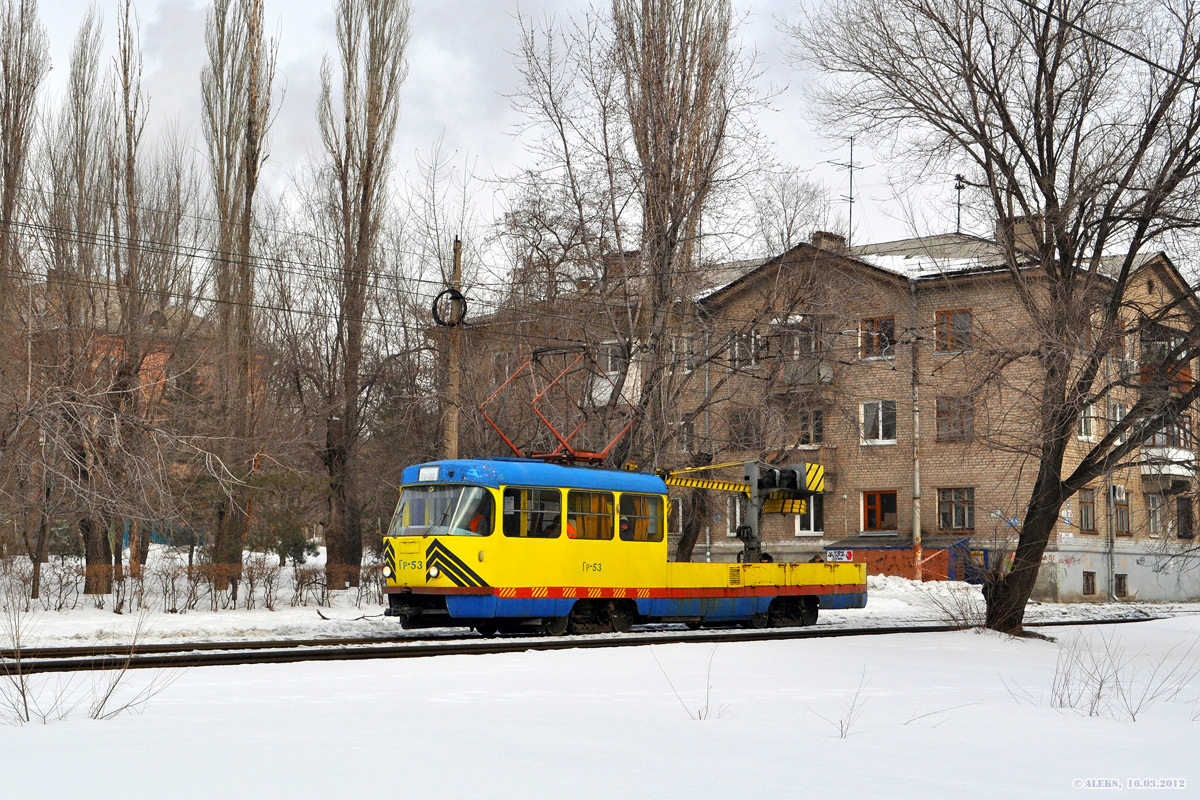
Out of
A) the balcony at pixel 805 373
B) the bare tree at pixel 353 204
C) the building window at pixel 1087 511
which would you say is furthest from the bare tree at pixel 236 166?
the building window at pixel 1087 511

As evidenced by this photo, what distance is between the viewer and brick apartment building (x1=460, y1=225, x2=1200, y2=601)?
3247 centimetres

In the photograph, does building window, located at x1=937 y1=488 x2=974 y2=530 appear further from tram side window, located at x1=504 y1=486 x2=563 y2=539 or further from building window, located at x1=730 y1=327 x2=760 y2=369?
tram side window, located at x1=504 y1=486 x2=563 y2=539

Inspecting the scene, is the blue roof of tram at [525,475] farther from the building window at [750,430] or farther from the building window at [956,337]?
the building window at [750,430]

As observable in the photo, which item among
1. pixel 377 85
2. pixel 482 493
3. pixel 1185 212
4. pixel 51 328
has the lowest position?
pixel 482 493

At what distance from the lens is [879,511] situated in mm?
45250

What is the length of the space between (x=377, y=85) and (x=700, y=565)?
18248 mm

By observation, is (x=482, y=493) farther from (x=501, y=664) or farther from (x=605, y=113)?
(x=605, y=113)

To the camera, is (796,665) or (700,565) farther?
(700,565)

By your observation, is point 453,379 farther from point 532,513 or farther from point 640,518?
point 640,518

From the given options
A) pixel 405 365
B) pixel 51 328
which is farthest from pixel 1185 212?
pixel 405 365

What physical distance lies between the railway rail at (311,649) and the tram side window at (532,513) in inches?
68.0

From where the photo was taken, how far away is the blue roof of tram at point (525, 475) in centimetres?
2044

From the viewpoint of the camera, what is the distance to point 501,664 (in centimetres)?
1483

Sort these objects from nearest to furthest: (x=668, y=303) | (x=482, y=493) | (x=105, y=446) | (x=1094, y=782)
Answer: (x=1094, y=782)
(x=482, y=493)
(x=105, y=446)
(x=668, y=303)
